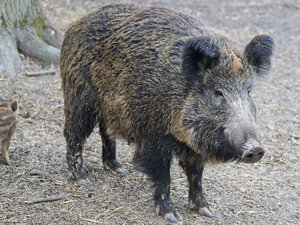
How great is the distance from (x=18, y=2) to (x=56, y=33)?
953 millimetres

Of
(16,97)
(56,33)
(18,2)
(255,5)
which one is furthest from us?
(255,5)

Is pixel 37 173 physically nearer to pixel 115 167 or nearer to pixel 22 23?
pixel 115 167

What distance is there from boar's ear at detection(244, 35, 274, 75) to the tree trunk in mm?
4103

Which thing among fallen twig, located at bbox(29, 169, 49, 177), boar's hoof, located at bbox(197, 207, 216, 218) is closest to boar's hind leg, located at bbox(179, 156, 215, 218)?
boar's hoof, located at bbox(197, 207, 216, 218)

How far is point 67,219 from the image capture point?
5.49m

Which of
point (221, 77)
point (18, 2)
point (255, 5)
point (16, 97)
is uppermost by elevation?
point (221, 77)

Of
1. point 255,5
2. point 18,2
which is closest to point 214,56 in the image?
point 18,2

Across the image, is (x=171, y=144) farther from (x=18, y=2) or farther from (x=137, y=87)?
(x=18, y=2)

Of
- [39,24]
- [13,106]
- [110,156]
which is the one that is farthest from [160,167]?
[39,24]

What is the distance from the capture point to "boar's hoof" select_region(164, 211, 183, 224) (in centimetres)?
555

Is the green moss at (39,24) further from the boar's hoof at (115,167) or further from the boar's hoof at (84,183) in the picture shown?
the boar's hoof at (84,183)

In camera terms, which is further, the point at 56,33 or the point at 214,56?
the point at 56,33

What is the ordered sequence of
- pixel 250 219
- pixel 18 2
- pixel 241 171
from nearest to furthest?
pixel 250 219, pixel 241 171, pixel 18 2

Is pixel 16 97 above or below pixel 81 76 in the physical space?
below
